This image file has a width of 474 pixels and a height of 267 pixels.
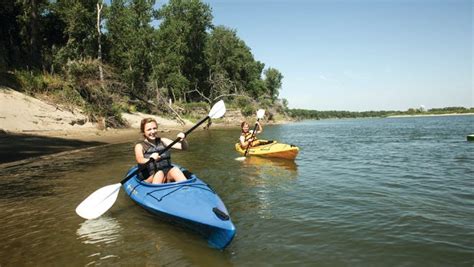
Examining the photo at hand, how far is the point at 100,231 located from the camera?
5.78 m

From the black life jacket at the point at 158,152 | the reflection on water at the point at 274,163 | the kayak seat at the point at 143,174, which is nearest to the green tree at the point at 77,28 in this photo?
the reflection on water at the point at 274,163

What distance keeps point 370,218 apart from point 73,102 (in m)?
20.4

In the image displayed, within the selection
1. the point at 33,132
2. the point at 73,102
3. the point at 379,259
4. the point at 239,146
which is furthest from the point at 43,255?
the point at 73,102

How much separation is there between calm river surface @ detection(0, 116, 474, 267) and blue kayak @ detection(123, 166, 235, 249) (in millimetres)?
251

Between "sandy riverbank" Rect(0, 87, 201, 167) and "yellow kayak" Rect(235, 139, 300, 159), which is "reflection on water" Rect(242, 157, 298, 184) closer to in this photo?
"yellow kayak" Rect(235, 139, 300, 159)

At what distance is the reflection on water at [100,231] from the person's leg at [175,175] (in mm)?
1227

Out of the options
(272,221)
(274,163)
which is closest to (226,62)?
(274,163)

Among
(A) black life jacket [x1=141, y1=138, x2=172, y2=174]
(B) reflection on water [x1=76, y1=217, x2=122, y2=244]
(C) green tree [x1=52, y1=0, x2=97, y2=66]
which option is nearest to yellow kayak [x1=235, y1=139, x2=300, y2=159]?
(A) black life jacket [x1=141, y1=138, x2=172, y2=174]

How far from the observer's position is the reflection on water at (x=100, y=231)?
17.7 ft

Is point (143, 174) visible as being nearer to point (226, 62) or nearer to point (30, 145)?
point (30, 145)

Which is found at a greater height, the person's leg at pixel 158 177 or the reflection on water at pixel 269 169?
the person's leg at pixel 158 177

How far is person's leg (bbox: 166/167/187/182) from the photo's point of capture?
Result: 661 cm

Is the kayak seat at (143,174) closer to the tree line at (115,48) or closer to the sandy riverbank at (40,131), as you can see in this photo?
the sandy riverbank at (40,131)

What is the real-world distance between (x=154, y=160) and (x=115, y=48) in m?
32.3
